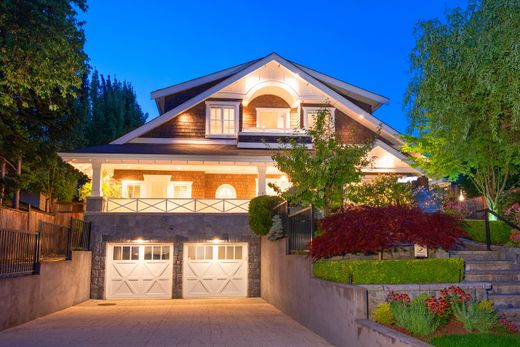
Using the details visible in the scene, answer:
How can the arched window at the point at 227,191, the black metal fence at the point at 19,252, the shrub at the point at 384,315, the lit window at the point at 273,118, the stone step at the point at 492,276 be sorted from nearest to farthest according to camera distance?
1. the shrub at the point at 384,315
2. the stone step at the point at 492,276
3. the black metal fence at the point at 19,252
4. the arched window at the point at 227,191
5. the lit window at the point at 273,118

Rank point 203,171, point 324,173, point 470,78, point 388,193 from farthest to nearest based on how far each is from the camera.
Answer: point 203,171 < point 388,193 < point 324,173 < point 470,78

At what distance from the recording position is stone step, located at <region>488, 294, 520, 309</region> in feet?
32.1

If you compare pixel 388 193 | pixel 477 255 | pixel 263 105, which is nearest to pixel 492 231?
Result: pixel 477 255

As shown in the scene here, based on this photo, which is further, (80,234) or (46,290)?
(80,234)

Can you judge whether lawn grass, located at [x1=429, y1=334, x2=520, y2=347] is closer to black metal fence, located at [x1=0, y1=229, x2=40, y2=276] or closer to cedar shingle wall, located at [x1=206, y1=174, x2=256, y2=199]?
black metal fence, located at [x1=0, y1=229, x2=40, y2=276]

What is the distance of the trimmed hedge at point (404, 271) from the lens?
9750 mm

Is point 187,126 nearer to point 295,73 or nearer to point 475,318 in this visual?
point 295,73

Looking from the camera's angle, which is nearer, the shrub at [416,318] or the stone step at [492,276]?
the shrub at [416,318]

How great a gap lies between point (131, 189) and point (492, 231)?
16.1 m

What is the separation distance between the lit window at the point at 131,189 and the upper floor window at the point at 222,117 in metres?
4.25

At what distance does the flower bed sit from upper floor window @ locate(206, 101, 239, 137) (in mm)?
16801

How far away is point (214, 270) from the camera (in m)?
21.3

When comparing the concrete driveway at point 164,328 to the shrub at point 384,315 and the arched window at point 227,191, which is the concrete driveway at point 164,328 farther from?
the arched window at point 227,191

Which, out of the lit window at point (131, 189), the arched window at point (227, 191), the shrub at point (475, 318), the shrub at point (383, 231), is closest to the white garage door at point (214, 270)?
the arched window at point (227, 191)
